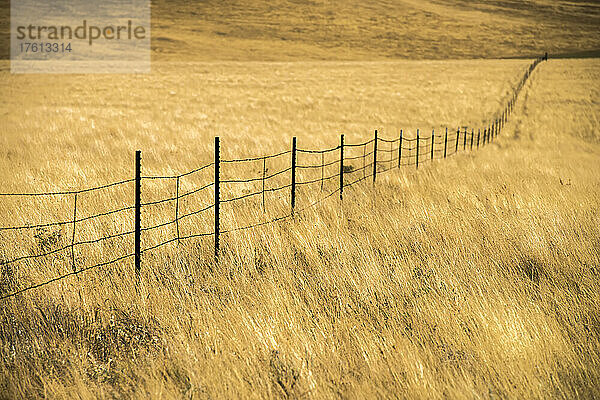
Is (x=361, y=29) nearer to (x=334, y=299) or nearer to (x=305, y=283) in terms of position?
(x=305, y=283)

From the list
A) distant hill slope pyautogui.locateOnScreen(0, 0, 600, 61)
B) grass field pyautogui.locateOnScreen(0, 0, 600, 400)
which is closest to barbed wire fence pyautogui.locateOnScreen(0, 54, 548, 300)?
grass field pyautogui.locateOnScreen(0, 0, 600, 400)

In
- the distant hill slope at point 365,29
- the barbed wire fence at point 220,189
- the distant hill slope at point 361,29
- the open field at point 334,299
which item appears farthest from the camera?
the distant hill slope at point 365,29

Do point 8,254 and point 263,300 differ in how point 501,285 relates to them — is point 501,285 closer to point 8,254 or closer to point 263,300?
point 263,300

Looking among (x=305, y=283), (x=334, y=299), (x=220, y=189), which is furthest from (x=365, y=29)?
(x=334, y=299)

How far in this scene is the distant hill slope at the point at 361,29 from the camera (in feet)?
260

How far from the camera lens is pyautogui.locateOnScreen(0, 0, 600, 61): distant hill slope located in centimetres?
7919

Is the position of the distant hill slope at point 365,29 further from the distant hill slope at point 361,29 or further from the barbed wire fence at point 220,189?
the barbed wire fence at point 220,189

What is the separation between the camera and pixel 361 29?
9256 cm

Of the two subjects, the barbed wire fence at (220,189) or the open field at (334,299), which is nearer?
the open field at (334,299)

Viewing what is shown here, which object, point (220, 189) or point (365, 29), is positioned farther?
point (365, 29)

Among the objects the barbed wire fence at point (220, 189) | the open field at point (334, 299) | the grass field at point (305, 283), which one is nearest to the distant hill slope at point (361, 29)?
the barbed wire fence at point (220, 189)

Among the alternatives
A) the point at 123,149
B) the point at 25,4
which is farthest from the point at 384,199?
the point at 25,4

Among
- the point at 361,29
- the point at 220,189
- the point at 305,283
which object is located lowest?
the point at 220,189

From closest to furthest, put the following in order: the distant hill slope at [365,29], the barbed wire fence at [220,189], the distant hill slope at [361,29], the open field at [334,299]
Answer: the open field at [334,299] < the barbed wire fence at [220,189] < the distant hill slope at [361,29] < the distant hill slope at [365,29]
